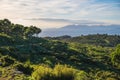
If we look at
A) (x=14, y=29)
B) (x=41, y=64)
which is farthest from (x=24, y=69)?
(x=14, y=29)

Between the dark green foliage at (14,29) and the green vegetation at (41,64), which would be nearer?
the green vegetation at (41,64)

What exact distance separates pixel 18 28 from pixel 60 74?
129706 millimetres

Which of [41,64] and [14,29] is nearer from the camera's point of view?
[41,64]

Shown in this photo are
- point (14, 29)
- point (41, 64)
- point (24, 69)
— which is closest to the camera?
point (24, 69)

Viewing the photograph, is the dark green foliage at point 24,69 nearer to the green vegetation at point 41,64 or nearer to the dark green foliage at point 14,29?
the green vegetation at point 41,64

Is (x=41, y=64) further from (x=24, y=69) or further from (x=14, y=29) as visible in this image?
(x=14, y=29)

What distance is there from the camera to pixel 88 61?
326 feet

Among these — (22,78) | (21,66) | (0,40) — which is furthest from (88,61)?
(22,78)

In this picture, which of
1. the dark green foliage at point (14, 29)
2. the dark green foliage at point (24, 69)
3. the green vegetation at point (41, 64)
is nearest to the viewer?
the green vegetation at point (41, 64)

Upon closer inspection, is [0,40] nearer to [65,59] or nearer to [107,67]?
[65,59]

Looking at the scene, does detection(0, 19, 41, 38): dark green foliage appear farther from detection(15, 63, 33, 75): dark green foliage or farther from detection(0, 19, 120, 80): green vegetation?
detection(15, 63, 33, 75): dark green foliage

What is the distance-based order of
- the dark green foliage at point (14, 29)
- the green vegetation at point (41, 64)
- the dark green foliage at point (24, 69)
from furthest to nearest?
the dark green foliage at point (14, 29) < the dark green foliage at point (24, 69) < the green vegetation at point (41, 64)

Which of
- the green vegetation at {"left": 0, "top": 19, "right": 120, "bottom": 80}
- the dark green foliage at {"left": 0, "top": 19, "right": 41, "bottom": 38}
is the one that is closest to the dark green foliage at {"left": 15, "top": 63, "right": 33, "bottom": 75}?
the green vegetation at {"left": 0, "top": 19, "right": 120, "bottom": 80}

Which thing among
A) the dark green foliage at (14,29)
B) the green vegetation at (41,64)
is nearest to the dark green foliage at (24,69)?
the green vegetation at (41,64)
